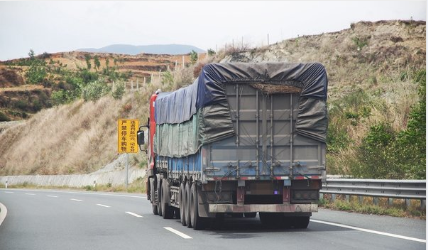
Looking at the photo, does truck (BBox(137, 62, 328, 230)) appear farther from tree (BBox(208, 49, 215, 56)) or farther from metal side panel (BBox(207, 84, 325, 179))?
tree (BBox(208, 49, 215, 56))

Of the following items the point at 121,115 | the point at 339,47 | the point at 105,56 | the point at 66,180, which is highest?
the point at 105,56

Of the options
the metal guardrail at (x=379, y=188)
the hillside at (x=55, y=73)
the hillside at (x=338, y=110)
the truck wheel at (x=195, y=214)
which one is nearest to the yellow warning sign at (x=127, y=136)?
the hillside at (x=338, y=110)

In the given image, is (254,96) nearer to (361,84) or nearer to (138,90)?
(361,84)

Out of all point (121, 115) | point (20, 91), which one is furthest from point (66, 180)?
point (20, 91)

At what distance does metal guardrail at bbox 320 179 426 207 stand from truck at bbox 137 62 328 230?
4.41 ft

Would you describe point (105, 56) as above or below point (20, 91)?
above

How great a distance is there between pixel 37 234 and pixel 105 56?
146 metres

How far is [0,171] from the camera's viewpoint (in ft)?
273

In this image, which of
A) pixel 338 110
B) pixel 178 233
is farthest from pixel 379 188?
pixel 338 110

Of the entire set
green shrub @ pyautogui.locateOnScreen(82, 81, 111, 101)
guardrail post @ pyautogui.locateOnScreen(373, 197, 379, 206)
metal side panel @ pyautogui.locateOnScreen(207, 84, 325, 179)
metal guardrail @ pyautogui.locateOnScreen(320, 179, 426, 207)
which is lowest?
guardrail post @ pyautogui.locateOnScreen(373, 197, 379, 206)

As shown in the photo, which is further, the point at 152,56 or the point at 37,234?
the point at 152,56

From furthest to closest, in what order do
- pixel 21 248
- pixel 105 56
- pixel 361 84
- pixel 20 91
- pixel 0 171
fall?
pixel 105 56 < pixel 20 91 < pixel 0 171 < pixel 361 84 < pixel 21 248

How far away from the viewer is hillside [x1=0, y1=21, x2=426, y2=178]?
2900 cm

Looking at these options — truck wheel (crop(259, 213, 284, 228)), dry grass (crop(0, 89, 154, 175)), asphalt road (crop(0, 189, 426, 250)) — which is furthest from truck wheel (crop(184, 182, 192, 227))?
dry grass (crop(0, 89, 154, 175))
